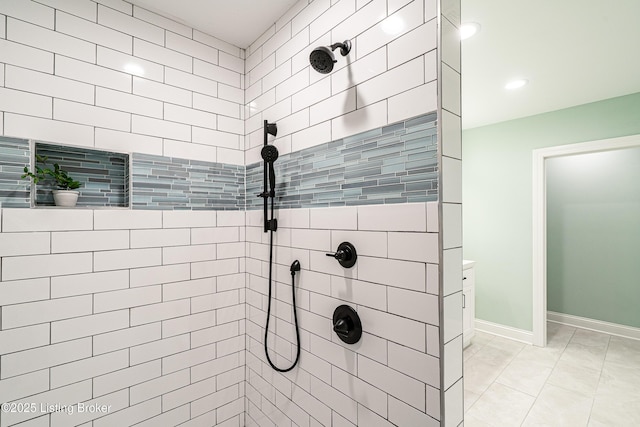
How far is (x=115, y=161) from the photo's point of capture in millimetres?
1397

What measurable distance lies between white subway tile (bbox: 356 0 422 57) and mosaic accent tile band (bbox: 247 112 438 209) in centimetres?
31

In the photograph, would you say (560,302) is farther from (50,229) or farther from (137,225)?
(50,229)

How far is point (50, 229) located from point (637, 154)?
5408 mm

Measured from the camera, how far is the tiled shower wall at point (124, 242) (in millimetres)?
1130

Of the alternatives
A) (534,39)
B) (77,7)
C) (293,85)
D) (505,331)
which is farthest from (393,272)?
(505,331)

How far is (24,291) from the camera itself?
1.12 m

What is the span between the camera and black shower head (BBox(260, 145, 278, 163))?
57.0 inches

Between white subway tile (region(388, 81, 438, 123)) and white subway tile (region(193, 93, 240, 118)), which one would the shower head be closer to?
white subway tile (region(388, 81, 438, 123))

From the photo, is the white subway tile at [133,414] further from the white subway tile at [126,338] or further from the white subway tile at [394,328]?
the white subway tile at [394,328]

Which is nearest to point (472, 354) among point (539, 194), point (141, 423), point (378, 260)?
point (539, 194)

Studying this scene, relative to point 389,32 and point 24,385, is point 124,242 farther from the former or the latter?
point 389,32

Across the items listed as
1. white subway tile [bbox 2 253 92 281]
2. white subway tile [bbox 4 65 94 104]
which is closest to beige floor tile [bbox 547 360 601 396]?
white subway tile [bbox 2 253 92 281]

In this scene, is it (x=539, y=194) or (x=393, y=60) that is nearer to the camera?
(x=393, y=60)

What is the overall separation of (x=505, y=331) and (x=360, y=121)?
11.6ft
